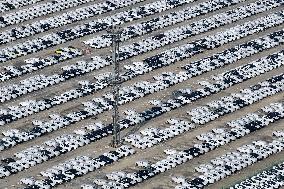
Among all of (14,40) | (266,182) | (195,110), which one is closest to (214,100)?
(195,110)

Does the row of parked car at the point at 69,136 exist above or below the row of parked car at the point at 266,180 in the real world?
below

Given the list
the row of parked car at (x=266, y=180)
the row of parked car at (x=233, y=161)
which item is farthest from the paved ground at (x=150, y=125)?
the row of parked car at (x=266, y=180)

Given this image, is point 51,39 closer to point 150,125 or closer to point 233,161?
A: point 150,125

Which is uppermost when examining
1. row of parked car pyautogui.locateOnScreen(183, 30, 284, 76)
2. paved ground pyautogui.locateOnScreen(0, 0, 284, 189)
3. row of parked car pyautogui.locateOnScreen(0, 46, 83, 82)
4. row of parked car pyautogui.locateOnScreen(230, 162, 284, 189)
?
row of parked car pyautogui.locateOnScreen(230, 162, 284, 189)

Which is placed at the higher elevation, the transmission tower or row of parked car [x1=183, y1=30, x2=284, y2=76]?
the transmission tower

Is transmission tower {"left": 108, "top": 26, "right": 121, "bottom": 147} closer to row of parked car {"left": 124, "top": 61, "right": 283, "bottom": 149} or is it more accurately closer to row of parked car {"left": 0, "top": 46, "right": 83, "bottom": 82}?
row of parked car {"left": 124, "top": 61, "right": 283, "bottom": 149}

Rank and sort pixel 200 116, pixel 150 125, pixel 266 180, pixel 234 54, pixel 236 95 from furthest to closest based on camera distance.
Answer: pixel 234 54 < pixel 236 95 < pixel 200 116 < pixel 150 125 < pixel 266 180

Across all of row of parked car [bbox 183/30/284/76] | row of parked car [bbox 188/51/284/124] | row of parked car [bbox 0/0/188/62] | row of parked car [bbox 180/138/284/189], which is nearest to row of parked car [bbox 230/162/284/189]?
row of parked car [bbox 180/138/284/189]

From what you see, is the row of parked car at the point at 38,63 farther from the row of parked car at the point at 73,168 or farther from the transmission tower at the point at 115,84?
the row of parked car at the point at 73,168

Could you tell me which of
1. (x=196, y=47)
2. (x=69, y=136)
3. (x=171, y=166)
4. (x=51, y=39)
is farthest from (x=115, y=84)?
(x=51, y=39)
